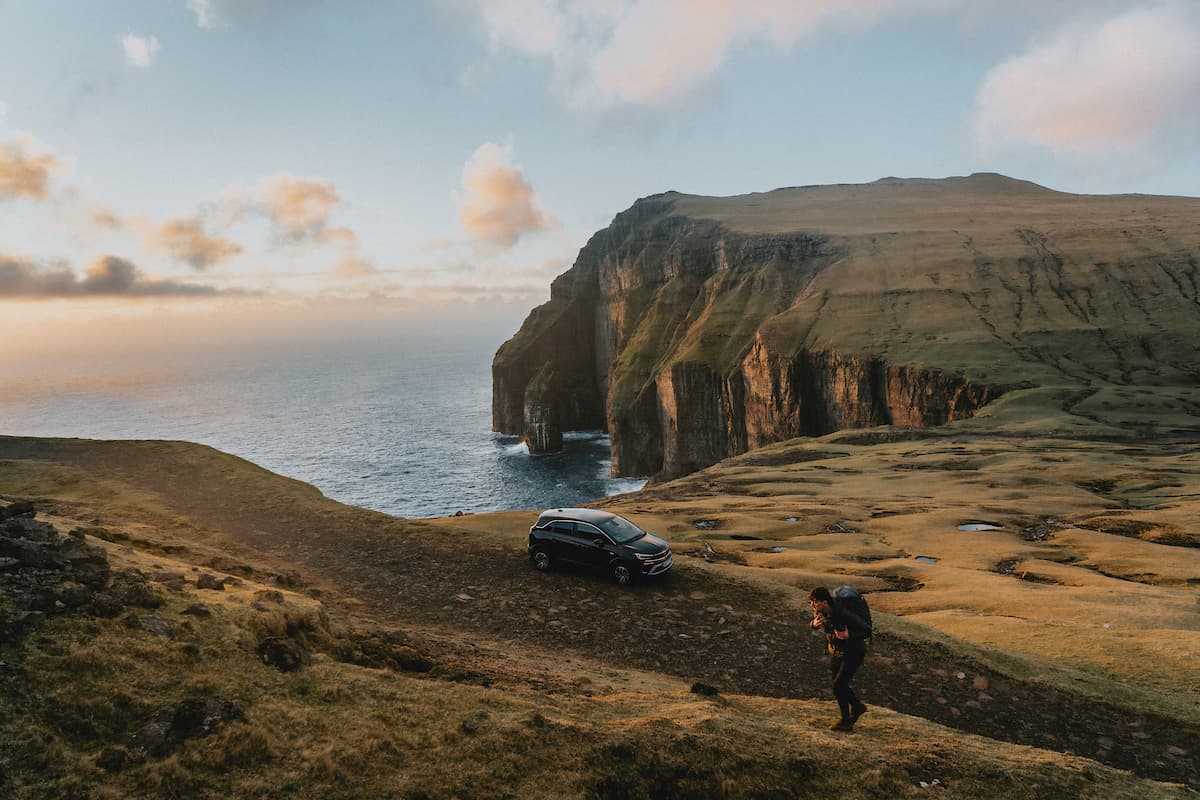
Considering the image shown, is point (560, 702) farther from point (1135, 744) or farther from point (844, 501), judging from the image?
point (844, 501)

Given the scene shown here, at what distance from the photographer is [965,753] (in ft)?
34.9

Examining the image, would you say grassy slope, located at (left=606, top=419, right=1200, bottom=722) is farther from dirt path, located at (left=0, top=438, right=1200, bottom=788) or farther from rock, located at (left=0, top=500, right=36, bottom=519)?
rock, located at (left=0, top=500, right=36, bottom=519)

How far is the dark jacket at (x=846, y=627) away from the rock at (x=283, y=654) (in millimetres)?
9130

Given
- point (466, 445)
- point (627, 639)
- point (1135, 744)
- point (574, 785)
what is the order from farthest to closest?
point (466, 445), point (627, 639), point (1135, 744), point (574, 785)

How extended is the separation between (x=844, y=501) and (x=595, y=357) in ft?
400

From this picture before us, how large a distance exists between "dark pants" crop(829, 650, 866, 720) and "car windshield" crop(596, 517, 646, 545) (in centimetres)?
998

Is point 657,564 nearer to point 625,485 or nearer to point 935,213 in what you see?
point 625,485

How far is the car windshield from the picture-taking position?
21000 mm

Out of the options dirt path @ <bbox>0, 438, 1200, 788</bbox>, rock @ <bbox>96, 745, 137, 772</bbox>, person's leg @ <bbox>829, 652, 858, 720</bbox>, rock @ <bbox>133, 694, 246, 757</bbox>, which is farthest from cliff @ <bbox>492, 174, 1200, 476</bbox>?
rock @ <bbox>96, 745, 137, 772</bbox>

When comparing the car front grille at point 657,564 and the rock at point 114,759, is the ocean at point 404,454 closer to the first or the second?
the car front grille at point 657,564

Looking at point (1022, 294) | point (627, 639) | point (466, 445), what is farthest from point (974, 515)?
point (466, 445)

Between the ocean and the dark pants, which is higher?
the dark pants

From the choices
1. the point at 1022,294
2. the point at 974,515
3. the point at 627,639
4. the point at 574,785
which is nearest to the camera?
the point at 574,785

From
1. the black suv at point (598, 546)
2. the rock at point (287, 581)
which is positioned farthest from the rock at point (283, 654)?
the black suv at point (598, 546)
